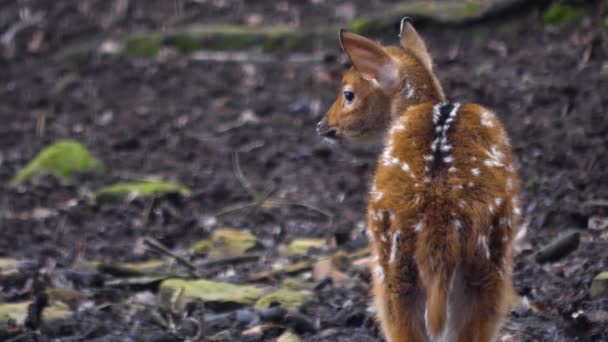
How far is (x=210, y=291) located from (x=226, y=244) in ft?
3.87

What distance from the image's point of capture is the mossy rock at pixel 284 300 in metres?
5.38

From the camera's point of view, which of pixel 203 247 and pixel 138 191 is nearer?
pixel 203 247

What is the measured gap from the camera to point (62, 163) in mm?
8719

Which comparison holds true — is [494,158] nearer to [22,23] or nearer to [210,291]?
[210,291]

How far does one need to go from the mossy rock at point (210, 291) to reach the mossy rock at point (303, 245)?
0.84 m

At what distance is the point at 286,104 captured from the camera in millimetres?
9875

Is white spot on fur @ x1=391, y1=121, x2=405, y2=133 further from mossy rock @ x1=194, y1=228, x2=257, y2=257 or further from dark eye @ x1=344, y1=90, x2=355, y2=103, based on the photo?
mossy rock @ x1=194, y1=228, x2=257, y2=257

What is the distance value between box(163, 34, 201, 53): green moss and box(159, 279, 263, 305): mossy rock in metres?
6.38

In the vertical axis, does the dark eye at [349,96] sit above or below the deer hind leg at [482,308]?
above

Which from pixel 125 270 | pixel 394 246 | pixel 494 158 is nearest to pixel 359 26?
pixel 125 270

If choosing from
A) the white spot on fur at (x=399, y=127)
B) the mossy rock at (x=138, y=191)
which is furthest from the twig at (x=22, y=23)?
the white spot on fur at (x=399, y=127)

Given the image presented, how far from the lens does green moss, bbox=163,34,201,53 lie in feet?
38.7

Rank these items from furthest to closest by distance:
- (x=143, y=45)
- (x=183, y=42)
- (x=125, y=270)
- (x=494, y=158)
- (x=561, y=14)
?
(x=143, y=45) < (x=183, y=42) < (x=561, y=14) < (x=125, y=270) < (x=494, y=158)

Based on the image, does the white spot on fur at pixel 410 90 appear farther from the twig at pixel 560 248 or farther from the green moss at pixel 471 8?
the green moss at pixel 471 8
